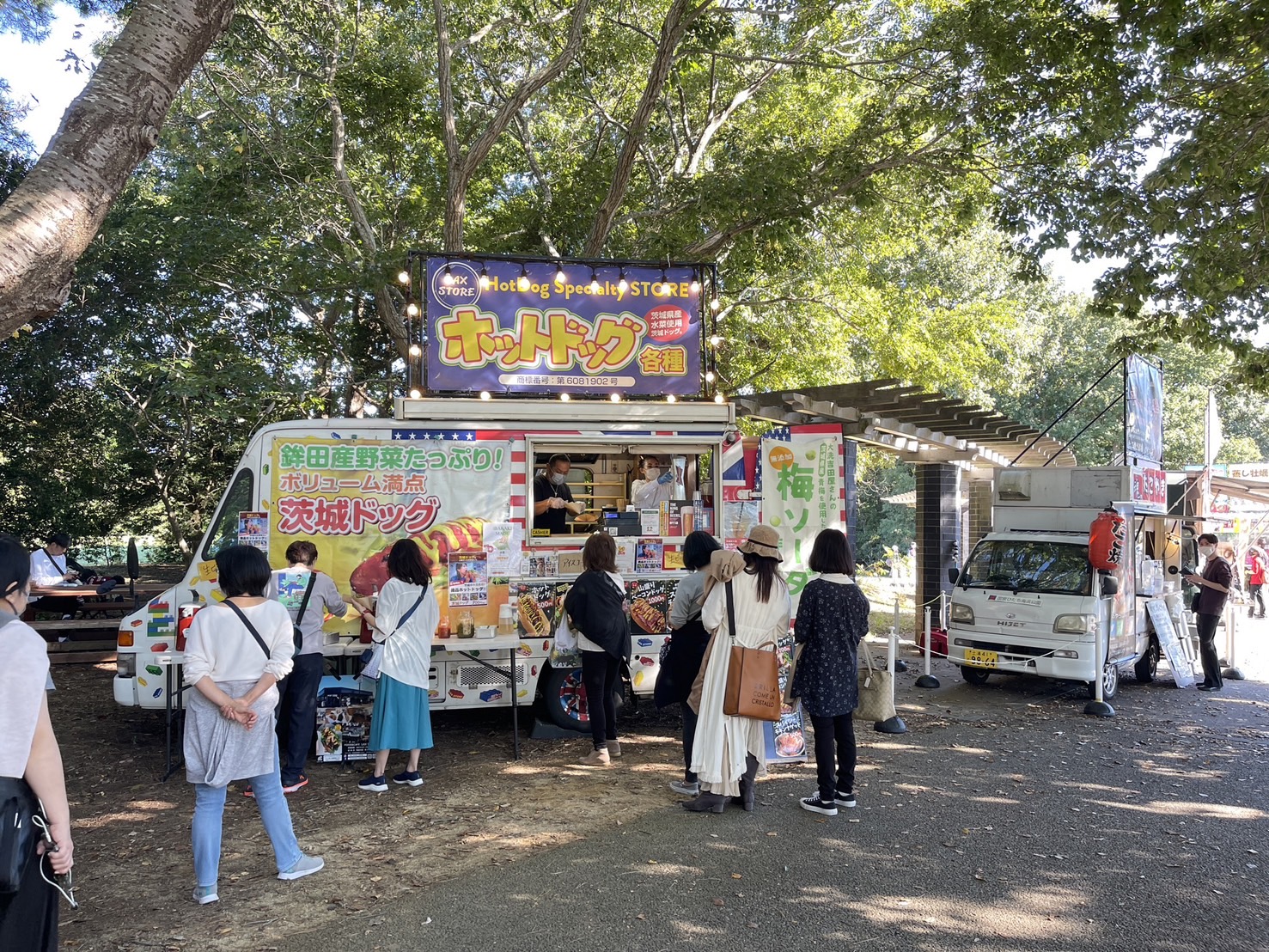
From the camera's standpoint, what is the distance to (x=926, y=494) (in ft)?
44.8

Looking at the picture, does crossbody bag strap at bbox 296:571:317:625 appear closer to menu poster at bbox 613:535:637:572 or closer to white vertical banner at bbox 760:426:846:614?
menu poster at bbox 613:535:637:572

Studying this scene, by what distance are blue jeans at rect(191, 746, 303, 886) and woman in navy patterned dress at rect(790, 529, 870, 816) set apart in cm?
306

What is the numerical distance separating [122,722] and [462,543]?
3.89 metres

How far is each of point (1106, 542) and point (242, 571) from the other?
8.26 m

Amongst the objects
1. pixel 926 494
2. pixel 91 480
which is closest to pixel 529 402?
pixel 926 494

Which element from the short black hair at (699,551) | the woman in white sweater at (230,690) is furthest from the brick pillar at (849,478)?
the woman in white sweater at (230,690)

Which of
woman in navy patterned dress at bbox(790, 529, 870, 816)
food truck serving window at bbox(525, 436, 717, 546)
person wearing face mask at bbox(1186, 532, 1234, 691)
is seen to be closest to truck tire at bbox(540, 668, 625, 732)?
food truck serving window at bbox(525, 436, 717, 546)

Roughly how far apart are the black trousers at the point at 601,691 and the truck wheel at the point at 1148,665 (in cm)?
720

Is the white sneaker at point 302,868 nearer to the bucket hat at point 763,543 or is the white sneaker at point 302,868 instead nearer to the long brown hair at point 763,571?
the long brown hair at point 763,571

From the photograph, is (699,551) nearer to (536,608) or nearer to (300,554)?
(536,608)

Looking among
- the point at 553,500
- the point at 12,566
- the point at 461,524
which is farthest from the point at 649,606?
the point at 12,566

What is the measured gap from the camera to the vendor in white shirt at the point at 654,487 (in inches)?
336

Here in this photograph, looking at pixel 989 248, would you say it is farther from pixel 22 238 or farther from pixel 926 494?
pixel 22 238

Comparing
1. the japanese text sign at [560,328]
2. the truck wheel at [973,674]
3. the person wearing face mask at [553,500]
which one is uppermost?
the japanese text sign at [560,328]
